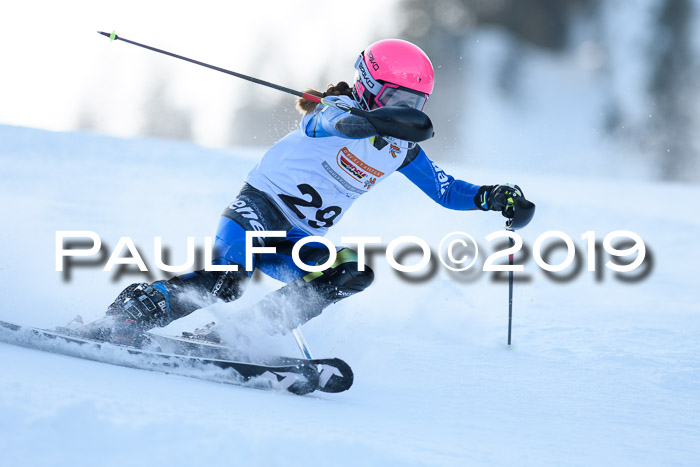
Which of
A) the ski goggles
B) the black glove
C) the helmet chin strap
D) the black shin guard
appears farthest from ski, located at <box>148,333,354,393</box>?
the black glove

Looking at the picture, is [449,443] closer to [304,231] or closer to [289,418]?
[289,418]

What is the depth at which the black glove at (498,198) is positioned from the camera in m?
3.81

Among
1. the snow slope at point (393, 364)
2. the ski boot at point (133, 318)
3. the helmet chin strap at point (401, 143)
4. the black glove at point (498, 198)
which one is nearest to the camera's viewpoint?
the snow slope at point (393, 364)

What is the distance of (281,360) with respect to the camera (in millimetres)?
3191

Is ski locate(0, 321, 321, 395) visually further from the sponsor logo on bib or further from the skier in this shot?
the sponsor logo on bib

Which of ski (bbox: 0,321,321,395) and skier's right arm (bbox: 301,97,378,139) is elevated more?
skier's right arm (bbox: 301,97,378,139)

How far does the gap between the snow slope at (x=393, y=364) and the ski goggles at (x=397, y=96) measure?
116 centimetres

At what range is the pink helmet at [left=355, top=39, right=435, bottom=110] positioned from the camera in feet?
10.9

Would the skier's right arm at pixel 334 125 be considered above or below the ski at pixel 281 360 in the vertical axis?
above

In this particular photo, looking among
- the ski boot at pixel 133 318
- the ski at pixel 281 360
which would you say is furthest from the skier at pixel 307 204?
the ski at pixel 281 360

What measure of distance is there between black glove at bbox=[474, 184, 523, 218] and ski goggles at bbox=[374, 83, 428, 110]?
72 centimetres

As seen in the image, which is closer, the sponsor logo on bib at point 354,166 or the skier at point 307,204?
the skier at point 307,204

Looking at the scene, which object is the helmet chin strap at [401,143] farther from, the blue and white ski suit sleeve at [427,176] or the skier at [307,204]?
the blue and white ski suit sleeve at [427,176]

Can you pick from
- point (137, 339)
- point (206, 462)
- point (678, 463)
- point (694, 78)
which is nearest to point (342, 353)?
point (137, 339)
